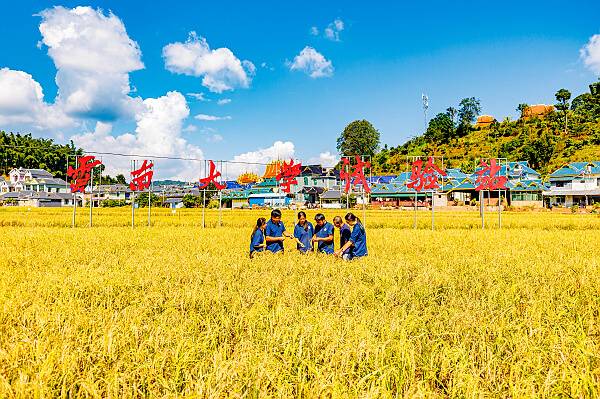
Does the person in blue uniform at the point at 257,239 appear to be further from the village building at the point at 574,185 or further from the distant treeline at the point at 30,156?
the distant treeline at the point at 30,156

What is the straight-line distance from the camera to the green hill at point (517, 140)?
2229 inches

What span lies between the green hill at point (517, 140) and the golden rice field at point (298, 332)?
5150 centimetres

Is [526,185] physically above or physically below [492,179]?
above

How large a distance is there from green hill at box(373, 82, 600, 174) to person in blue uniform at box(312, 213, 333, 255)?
160 feet

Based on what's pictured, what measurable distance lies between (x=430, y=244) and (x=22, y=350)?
35.7 ft

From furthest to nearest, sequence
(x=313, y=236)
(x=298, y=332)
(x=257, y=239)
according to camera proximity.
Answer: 1. (x=313, y=236)
2. (x=257, y=239)
3. (x=298, y=332)

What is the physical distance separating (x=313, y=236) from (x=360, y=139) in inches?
2903

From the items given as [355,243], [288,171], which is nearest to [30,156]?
[288,171]

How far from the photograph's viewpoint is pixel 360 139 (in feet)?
263

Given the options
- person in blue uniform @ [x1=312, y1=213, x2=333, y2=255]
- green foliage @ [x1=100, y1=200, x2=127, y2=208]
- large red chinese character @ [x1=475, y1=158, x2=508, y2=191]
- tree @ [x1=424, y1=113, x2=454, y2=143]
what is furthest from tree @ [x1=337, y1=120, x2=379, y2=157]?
person in blue uniform @ [x1=312, y1=213, x2=333, y2=255]

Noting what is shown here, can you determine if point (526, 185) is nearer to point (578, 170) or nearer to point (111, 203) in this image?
point (578, 170)

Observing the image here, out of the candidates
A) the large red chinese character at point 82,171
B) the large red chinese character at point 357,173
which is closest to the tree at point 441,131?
the large red chinese character at point 357,173

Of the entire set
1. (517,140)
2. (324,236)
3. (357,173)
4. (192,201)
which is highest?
(517,140)

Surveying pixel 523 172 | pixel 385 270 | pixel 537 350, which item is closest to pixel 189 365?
pixel 537 350
